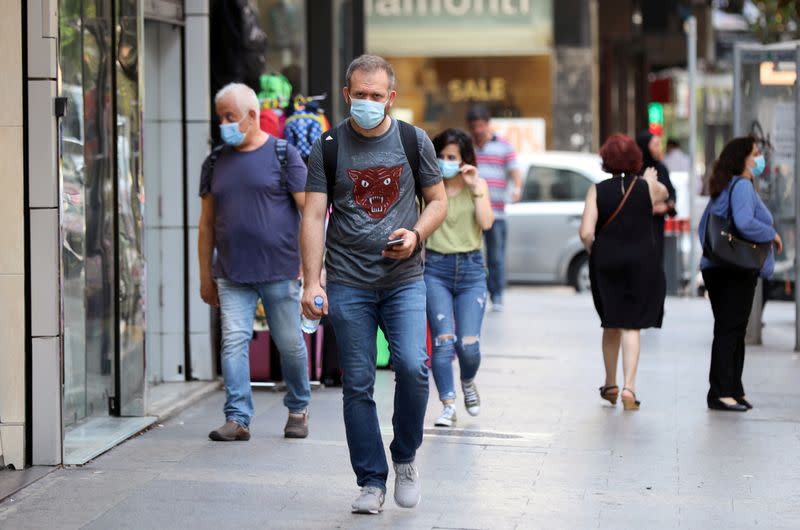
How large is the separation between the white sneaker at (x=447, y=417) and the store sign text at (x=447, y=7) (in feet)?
53.5

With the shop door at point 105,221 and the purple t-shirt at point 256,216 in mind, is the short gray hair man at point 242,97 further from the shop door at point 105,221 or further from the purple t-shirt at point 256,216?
the shop door at point 105,221

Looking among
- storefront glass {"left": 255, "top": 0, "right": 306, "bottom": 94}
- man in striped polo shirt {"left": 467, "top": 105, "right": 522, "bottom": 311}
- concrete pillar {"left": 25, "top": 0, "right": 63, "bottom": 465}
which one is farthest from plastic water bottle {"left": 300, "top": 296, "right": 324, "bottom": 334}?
man in striped polo shirt {"left": 467, "top": 105, "right": 522, "bottom": 311}

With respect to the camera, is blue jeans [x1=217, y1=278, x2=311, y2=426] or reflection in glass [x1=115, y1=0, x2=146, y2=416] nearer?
blue jeans [x1=217, y1=278, x2=311, y2=426]

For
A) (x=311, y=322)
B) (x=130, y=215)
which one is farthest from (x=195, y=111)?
(x=311, y=322)

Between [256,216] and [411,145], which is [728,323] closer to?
[256,216]

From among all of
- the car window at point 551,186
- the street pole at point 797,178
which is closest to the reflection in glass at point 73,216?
the street pole at point 797,178

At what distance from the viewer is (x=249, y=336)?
26.6 feet

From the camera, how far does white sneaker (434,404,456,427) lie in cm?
865

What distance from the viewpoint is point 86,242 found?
27.5ft

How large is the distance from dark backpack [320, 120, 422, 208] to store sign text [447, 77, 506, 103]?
740 inches

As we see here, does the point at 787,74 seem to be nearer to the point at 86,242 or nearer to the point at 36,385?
the point at 86,242

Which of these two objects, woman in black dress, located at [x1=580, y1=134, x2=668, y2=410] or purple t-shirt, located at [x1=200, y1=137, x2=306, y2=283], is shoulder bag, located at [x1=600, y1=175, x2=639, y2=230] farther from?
purple t-shirt, located at [x1=200, y1=137, x2=306, y2=283]

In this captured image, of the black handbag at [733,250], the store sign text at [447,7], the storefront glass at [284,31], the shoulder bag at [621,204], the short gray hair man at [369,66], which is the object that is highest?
the store sign text at [447,7]

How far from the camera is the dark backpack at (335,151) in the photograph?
6320 millimetres
